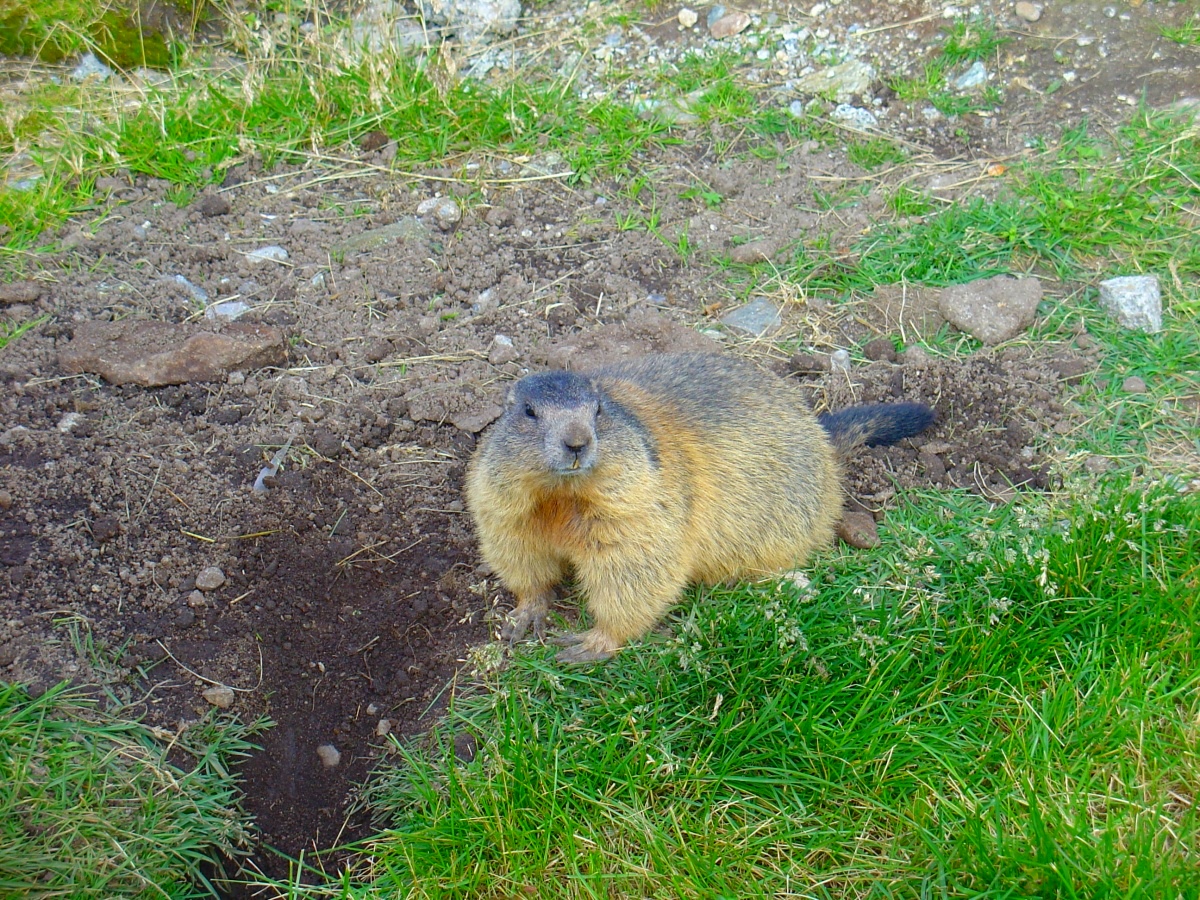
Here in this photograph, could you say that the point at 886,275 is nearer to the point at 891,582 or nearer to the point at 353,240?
the point at 891,582

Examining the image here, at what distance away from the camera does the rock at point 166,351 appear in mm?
4020

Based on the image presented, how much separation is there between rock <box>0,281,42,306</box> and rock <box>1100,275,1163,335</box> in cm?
480

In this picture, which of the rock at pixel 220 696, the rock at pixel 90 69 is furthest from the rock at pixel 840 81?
the rock at pixel 220 696

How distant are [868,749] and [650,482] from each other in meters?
1.01

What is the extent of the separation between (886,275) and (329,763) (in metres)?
3.24

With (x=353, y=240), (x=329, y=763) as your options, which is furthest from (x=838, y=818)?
(x=353, y=240)

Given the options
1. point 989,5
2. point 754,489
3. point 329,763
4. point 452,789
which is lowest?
point 329,763

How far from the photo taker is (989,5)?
5.71m

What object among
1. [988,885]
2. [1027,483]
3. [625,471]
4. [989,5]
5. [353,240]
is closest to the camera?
[988,885]

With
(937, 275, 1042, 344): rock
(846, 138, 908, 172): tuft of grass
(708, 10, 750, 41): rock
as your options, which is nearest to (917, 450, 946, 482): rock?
(937, 275, 1042, 344): rock

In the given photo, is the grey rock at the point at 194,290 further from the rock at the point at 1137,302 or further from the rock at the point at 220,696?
the rock at the point at 1137,302

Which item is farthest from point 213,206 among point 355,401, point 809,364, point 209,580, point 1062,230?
point 1062,230

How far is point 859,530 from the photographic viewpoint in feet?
11.9

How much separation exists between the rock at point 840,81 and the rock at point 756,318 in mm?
1773
